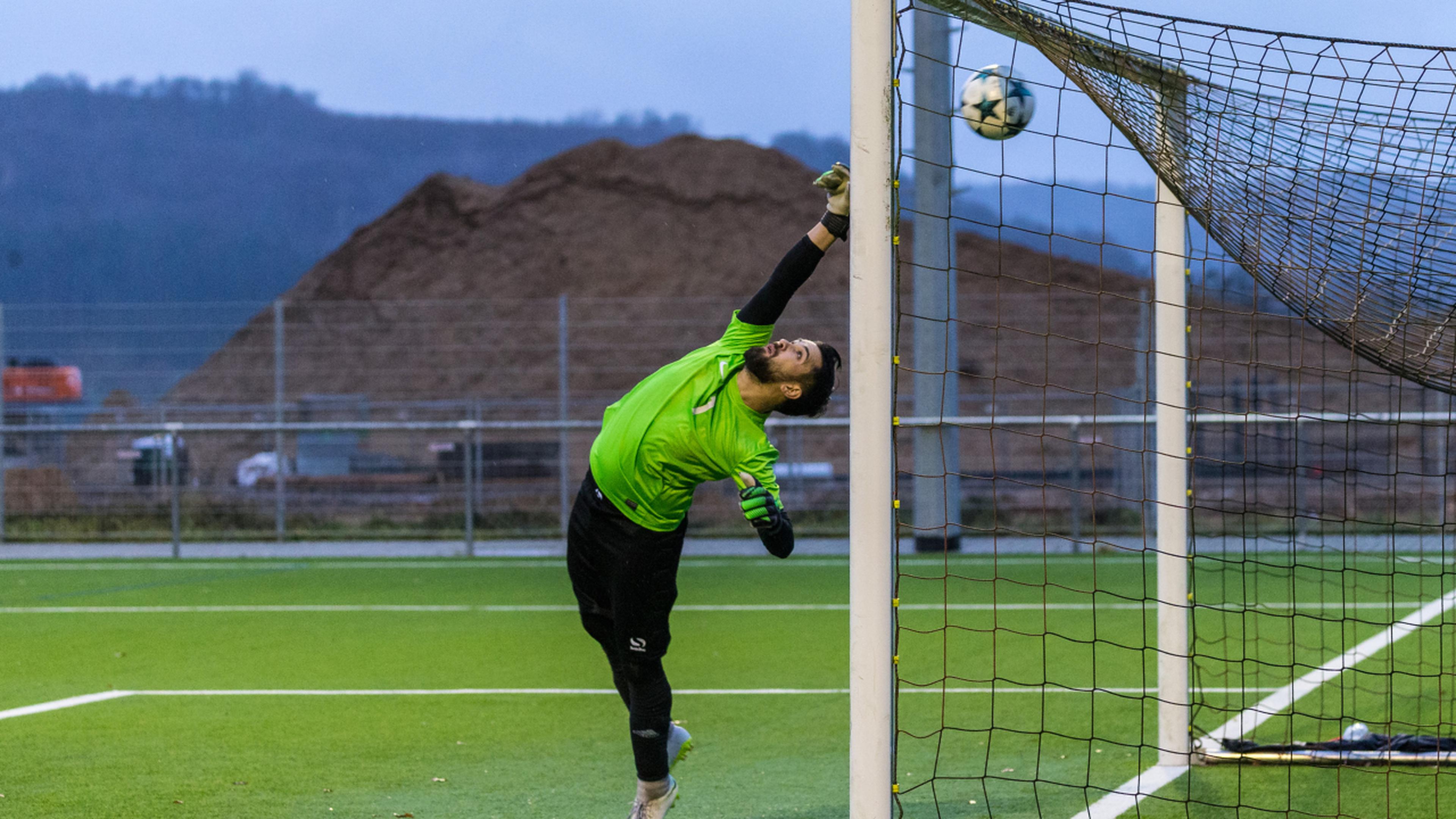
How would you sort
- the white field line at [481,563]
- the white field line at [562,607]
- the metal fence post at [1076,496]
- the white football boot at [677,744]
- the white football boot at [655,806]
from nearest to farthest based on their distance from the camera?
1. the white football boot at [655,806]
2. the white football boot at [677,744]
3. the white field line at [562,607]
4. the metal fence post at [1076,496]
5. the white field line at [481,563]

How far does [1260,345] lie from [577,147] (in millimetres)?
20416

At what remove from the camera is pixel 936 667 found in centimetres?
662

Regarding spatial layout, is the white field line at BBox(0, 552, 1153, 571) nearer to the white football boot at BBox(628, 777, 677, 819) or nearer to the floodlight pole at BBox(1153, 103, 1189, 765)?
the floodlight pole at BBox(1153, 103, 1189, 765)

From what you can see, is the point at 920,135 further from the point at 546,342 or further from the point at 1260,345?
the point at 546,342

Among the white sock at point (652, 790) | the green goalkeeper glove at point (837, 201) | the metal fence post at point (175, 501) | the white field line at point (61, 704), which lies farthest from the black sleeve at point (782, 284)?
the metal fence post at point (175, 501)

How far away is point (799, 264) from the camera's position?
13.0ft

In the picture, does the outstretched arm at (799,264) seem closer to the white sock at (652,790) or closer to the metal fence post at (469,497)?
the white sock at (652,790)

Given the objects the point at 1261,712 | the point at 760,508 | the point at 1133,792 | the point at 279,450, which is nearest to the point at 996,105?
the point at 760,508

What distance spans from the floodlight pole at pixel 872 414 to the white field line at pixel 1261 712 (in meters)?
1.06

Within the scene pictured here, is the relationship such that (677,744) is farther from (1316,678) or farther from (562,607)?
(562,607)

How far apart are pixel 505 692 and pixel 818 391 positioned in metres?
3.04

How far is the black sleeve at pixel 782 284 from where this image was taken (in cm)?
395

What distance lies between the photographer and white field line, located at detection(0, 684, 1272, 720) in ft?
19.6

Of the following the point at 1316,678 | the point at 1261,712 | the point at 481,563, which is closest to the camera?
the point at 1261,712
